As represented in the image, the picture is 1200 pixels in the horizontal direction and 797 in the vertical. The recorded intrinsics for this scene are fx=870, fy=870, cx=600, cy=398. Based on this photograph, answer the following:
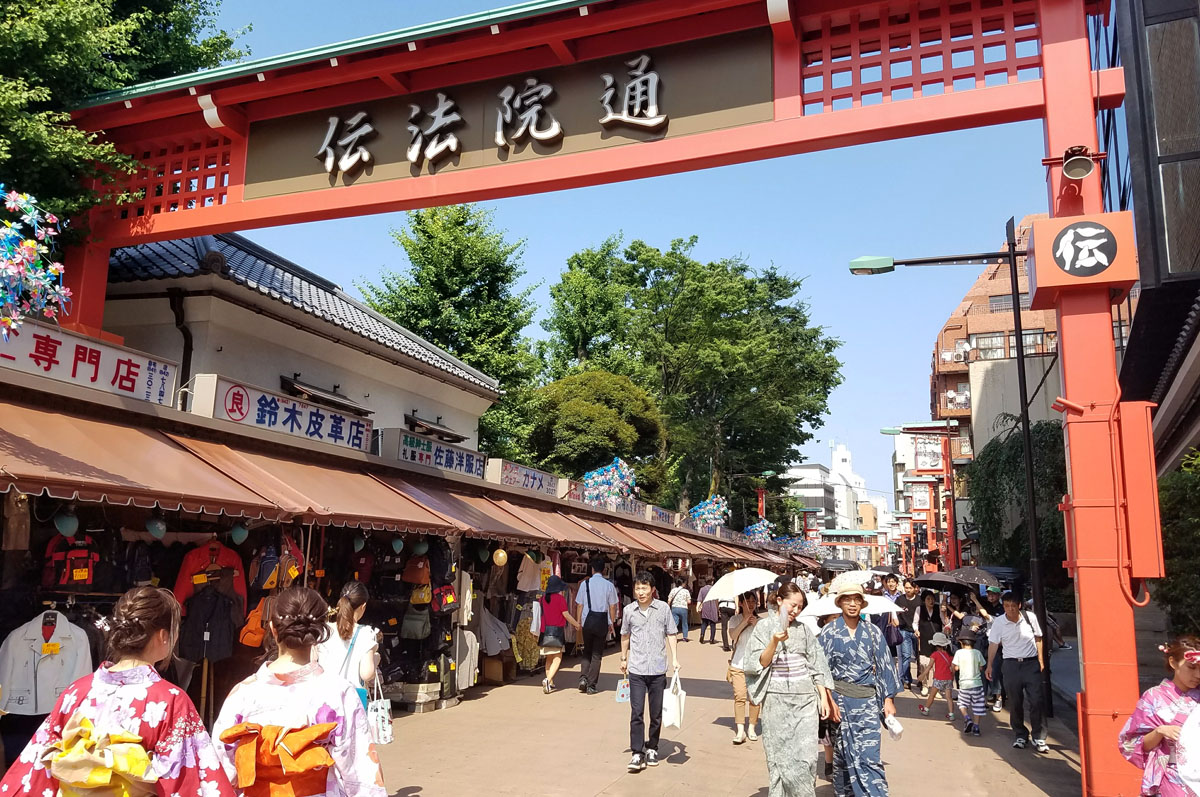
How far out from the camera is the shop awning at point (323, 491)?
843 cm

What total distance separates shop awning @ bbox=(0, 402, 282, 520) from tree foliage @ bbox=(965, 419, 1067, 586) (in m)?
23.2

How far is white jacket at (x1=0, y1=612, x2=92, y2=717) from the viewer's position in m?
6.50

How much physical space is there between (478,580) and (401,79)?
7729mm

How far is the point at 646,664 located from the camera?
874cm

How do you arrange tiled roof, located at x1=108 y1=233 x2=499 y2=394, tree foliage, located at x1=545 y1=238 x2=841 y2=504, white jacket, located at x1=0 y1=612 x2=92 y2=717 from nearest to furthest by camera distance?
white jacket, located at x1=0 y1=612 x2=92 y2=717, tiled roof, located at x1=108 y1=233 x2=499 y2=394, tree foliage, located at x1=545 y1=238 x2=841 y2=504

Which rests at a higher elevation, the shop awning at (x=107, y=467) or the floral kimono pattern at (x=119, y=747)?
the shop awning at (x=107, y=467)

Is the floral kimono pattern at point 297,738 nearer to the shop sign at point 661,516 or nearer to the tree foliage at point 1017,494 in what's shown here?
the shop sign at point 661,516

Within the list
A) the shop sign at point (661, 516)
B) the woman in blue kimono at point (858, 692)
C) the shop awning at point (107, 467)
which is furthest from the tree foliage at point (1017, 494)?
the shop awning at point (107, 467)

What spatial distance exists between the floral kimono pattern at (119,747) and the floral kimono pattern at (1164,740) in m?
4.93

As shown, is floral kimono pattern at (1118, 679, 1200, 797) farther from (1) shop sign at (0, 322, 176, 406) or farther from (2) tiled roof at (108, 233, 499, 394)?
(2) tiled roof at (108, 233, 499, 394)

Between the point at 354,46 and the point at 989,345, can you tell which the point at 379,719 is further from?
the point at 989,345

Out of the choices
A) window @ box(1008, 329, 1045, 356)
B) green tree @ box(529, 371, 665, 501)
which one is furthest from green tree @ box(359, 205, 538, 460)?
window @ box(1008, 329, 1045, 356)

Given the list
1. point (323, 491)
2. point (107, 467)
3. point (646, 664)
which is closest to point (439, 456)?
point (323, 491)

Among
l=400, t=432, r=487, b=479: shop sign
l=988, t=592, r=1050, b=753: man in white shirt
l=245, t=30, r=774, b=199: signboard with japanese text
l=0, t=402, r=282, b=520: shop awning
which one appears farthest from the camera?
l=400, t=432, r=487, b=479: shop sign
